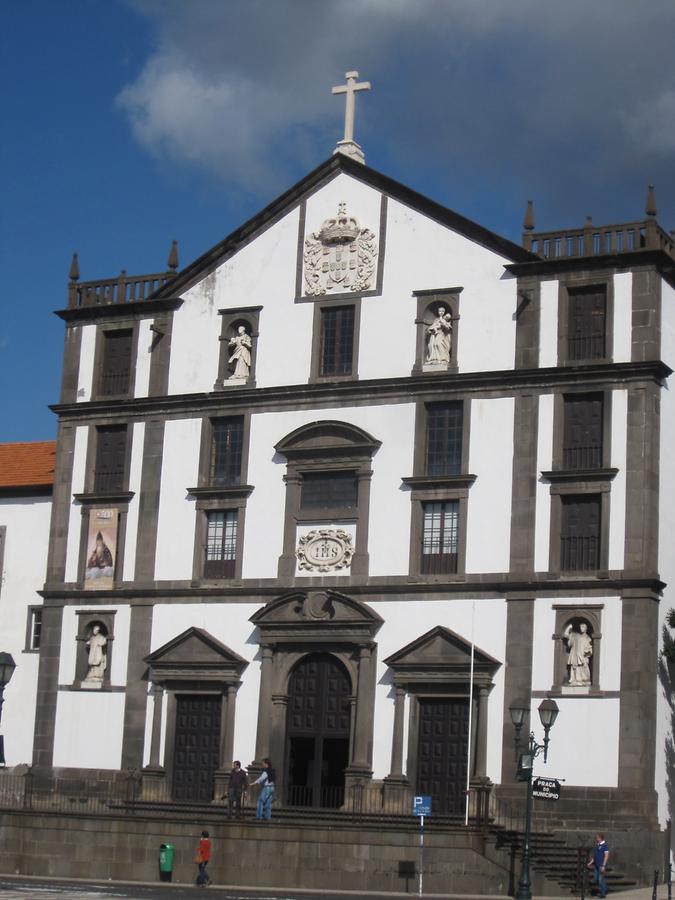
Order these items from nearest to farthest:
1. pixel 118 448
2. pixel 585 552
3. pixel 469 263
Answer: pixel 585 552, pixel 469 263, pixel 118 448

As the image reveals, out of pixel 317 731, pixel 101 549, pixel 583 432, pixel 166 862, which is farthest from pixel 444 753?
pixel 101 549

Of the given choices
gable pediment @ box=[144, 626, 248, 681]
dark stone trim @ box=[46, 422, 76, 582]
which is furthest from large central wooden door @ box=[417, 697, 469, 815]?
dark stone trim @ box=[46, 422, 76, 582]

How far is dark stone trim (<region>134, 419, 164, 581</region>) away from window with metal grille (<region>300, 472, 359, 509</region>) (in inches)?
185

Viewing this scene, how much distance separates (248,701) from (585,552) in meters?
10.0

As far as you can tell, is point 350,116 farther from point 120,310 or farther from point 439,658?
point 439,658

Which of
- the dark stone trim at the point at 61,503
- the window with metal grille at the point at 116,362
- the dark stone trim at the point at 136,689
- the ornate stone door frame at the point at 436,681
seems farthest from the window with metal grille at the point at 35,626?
the ornate stone door frame at the point at 436,681

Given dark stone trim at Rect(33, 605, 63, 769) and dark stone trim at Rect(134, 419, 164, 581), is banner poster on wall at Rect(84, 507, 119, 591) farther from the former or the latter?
dark stone trim at Rect(33, 605, 63, 769)

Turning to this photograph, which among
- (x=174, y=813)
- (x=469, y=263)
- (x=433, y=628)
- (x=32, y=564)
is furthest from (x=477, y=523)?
(x=32, y=564)

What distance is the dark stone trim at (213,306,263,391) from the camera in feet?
169

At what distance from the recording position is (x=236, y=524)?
5062 centimetres

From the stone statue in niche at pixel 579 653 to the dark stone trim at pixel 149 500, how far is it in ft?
41.1

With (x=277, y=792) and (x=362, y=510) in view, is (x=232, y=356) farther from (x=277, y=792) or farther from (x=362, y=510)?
(x=277, y=792)

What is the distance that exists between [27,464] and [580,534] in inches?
778

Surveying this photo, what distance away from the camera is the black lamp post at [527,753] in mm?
37125
